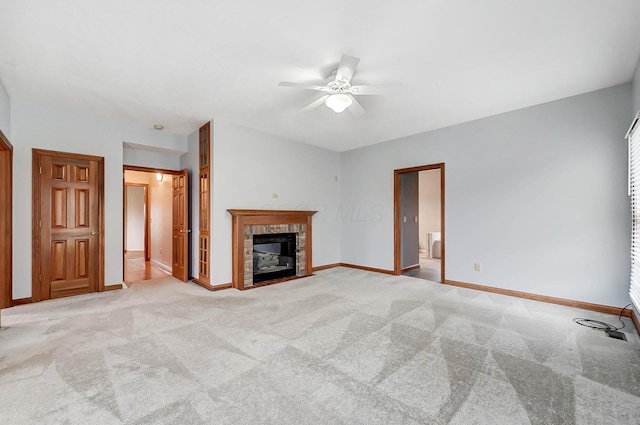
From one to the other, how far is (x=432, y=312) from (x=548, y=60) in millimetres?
2831

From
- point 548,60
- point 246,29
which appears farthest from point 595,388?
point 246,29

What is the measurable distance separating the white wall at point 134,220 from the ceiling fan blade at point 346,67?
29.0 feet

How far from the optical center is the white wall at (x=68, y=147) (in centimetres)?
366

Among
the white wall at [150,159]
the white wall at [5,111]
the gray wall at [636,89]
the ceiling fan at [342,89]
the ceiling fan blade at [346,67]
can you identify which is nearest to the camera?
the ceiling fan blade at [346,67]

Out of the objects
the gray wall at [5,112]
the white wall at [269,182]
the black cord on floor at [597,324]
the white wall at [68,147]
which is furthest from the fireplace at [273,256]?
the black cord on floor at [597,324]

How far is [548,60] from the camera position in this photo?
2.69 m

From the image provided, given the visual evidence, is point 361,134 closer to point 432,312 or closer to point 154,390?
point 432,312

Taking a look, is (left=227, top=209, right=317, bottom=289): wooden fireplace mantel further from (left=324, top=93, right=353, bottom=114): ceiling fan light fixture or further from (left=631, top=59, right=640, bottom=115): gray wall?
(left=631, top=59, right=640, bottom=115): gray wall

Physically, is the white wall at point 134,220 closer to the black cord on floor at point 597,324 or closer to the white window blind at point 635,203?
the black cord on floor at point 597,324

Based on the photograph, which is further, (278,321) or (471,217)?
(471,217)

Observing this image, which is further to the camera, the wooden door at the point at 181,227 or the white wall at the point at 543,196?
the wooden door at the point at 181,227

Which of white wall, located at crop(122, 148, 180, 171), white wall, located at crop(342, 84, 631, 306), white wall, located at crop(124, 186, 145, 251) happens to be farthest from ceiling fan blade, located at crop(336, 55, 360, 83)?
white wall, located at crop(124, 186, 145, 251)

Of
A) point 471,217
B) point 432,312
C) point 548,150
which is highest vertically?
point 548,150

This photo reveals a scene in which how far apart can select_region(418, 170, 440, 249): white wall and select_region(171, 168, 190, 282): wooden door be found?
6452 mm
